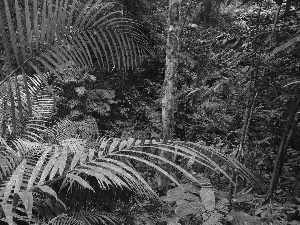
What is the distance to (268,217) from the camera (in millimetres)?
1837

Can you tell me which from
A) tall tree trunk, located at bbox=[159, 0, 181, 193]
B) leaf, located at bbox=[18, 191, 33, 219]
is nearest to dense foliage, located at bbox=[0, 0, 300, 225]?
leaf, located at bbox=[18, 191, 33, 219]

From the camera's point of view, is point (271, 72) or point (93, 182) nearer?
point (93, 182)

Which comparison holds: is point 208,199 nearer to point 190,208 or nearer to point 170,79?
point 190,208

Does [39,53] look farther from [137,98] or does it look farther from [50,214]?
[137,98]

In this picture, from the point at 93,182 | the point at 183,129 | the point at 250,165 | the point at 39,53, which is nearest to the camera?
the point at 39,53

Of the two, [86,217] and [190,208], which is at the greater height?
[190,208]

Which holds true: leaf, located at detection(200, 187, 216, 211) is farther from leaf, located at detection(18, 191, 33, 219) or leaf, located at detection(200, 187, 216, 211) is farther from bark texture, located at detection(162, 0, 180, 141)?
bark texture, located at detection(162, 0, 180, 141)

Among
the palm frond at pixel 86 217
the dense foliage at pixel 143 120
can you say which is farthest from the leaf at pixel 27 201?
the palm frond at pixel 86 217

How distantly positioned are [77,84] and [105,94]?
0.63m

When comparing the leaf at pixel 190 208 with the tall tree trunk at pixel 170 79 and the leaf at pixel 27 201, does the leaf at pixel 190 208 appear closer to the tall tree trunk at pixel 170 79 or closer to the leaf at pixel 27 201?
the leaf at pixel 27 201

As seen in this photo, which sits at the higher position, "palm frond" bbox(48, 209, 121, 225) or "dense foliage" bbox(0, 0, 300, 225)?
"dense foliage" bbox(0, 0, 300, 225)

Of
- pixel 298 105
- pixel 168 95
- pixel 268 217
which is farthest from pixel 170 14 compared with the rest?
pixel 268 217

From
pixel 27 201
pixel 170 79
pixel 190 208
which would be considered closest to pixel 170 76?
pixel 170 79

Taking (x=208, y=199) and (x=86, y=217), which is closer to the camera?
(x=208, y=199)
